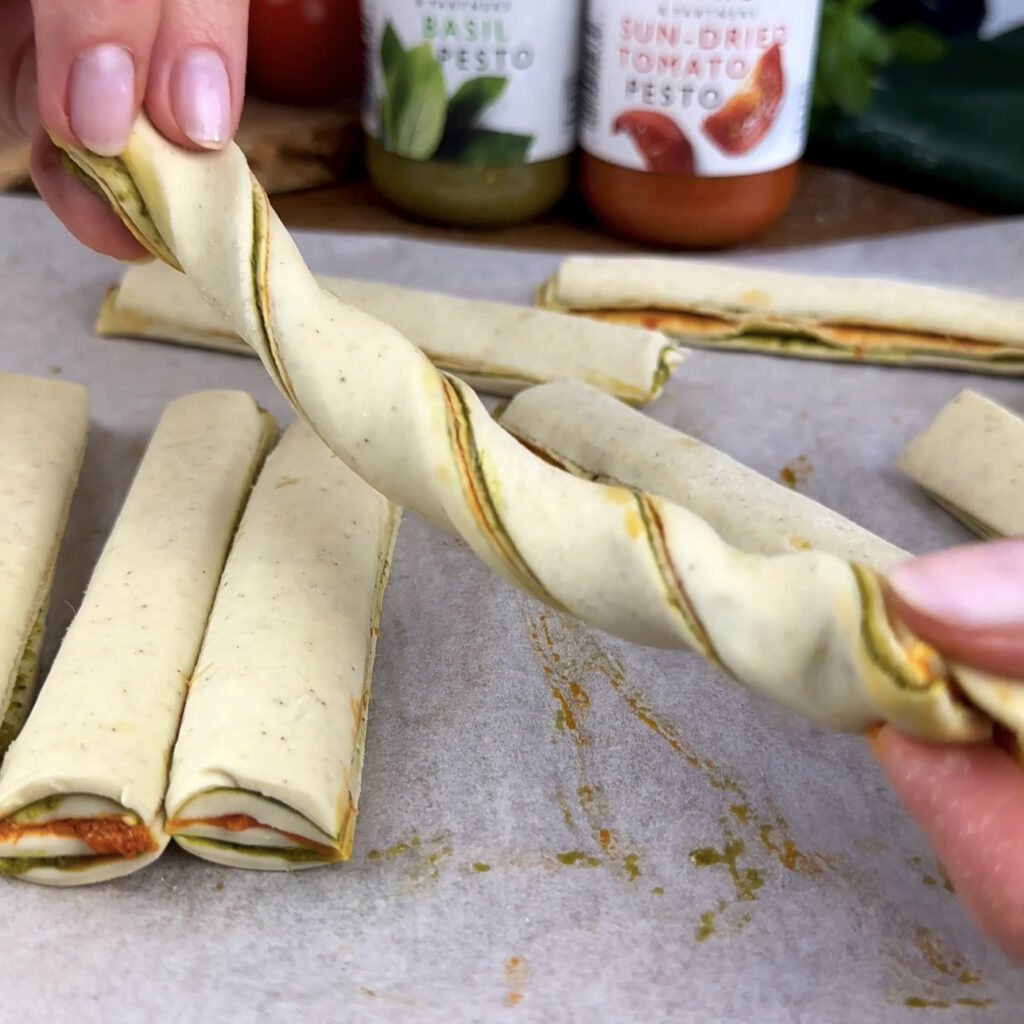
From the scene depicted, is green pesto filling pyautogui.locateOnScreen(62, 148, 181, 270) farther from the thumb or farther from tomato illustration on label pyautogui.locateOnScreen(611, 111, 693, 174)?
tomato illustration on label pyautogui.locateOnScreen(611, 111, 693, 174)

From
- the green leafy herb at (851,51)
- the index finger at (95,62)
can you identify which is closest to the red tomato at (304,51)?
the green leafy herb at (851,51)

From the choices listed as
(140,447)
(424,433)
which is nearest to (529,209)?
(140,447)

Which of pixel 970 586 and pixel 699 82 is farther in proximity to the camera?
pixel 699 82

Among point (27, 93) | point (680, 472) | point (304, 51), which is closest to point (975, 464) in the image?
point (680, 472)

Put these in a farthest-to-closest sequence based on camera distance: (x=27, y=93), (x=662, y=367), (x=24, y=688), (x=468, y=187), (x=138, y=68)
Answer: (x=468, y=187), (x=662, y=367), (x=27, y=93), (x=24, y=688), (x=138, y=68)

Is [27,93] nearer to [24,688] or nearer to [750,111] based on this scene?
[24,688]

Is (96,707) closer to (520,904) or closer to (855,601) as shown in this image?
(520,904)
